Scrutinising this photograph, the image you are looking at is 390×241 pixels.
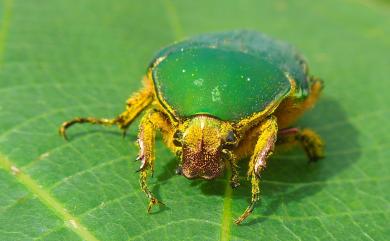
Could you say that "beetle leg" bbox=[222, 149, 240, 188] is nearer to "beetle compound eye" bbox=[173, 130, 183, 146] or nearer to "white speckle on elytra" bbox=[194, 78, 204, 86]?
"beetle compound eye" bbox=[173, 130, 183, 146]

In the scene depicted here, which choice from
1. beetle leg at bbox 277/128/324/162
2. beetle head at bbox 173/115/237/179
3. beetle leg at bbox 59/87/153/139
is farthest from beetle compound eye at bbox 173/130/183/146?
beetle leg at bbox 277/128/324/162

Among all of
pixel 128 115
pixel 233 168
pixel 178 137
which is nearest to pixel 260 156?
pixel 233 168

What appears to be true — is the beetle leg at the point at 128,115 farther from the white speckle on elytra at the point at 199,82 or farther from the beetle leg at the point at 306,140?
the beetle leg at the point at 306,140

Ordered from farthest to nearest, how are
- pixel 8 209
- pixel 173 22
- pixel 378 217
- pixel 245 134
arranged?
pixel 173 22, pixel 378 217, pixel 245 134, pixel 8 209

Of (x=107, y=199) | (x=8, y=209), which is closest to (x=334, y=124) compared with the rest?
(x=107, y=199)

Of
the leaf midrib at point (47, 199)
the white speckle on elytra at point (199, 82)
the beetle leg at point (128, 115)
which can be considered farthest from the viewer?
the beetle leg at point (128, 115)

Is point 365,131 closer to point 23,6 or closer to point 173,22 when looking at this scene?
point 173,22

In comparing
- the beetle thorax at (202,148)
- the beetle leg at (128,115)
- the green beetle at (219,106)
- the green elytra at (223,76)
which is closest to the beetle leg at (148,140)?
the green beetle at (219,106)
